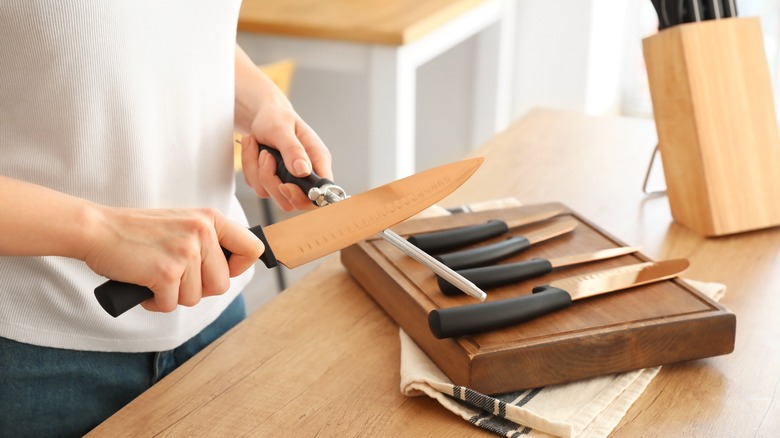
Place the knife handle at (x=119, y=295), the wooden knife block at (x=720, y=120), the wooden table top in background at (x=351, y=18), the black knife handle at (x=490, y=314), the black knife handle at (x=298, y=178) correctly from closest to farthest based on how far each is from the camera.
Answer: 1. the knife handle at (x=119, y=295)
2. the black knife handle at (x=490, y=314)
3. the black knife handle at (x=298, y=178)
4. the wooden knife block at (x=720, y=120)
5. the wooden table top in background at (x=351, y=18)

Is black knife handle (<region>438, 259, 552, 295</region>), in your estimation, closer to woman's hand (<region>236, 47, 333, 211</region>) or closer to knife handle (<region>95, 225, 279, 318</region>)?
woman's hand (<region>236, 47, 333, 211</region>)

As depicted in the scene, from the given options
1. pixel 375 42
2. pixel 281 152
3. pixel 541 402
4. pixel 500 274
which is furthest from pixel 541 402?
pixel 375 42

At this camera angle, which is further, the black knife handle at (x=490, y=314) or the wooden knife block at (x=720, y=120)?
the wooden knife block at (x=720, y=120)

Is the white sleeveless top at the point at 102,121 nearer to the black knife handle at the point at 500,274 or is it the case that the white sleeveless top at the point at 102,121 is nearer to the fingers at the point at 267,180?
the fingers at the point at 267,180

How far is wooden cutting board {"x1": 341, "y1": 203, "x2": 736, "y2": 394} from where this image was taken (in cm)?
75

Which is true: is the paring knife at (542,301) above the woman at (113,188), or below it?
below

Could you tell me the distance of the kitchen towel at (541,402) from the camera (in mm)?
732

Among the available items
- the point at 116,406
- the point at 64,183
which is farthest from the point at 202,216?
the point at 116,406

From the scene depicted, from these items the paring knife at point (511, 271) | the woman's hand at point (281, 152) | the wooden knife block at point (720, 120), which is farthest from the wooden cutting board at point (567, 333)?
the wooden knife block at point (720, 120)

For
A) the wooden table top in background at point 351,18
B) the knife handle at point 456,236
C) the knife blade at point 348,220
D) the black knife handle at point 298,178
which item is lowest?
the knife handle at point 456,236

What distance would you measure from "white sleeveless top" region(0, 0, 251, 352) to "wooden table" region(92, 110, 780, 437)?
0.10 metres

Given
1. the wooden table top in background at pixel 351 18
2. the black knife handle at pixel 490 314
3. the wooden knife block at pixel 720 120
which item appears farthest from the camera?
the wooden table top in background at pixel 351 18

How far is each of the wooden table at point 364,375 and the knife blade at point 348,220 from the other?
14 cm

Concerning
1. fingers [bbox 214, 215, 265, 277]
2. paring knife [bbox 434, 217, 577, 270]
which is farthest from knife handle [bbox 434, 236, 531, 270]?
fingers [bbox 214, 215, 265, 277]
